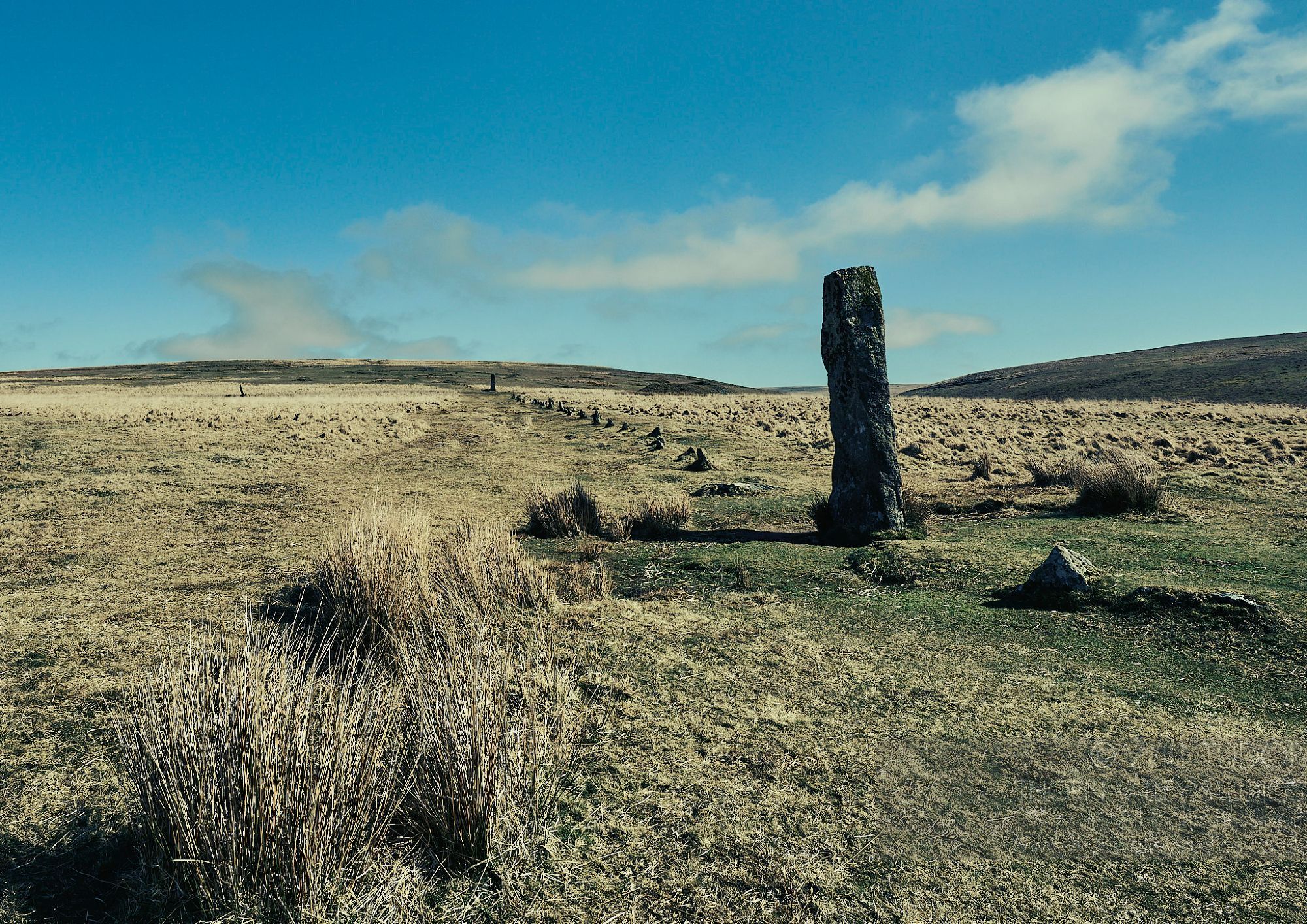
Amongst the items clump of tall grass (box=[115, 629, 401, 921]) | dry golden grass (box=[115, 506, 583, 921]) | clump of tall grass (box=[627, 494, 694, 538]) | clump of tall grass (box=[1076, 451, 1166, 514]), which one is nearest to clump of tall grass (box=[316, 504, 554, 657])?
dry golden grass (box=[115, 506, 583, 921])

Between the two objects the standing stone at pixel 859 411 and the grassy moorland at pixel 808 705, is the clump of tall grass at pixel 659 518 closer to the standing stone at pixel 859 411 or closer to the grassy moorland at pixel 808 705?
the grassy moorland at pixel 808 705

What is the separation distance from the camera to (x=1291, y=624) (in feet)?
20.2

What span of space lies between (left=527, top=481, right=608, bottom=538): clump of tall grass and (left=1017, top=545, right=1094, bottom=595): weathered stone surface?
5705mm

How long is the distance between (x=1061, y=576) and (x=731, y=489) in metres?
7.53

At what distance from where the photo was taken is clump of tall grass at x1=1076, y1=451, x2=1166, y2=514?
11.2m

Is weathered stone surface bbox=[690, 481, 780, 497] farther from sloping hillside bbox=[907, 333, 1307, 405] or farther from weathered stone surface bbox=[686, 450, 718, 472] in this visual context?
sloping hillside bbox=[907, 333, 1307, 405]

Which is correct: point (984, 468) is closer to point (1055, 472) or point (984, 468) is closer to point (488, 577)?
point (1055, 472)

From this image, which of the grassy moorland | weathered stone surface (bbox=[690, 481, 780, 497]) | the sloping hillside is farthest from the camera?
the sloping hillside

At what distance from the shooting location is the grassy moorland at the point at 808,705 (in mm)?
3301

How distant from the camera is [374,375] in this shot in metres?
93.3

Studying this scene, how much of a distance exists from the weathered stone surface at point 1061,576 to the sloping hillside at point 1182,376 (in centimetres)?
4797

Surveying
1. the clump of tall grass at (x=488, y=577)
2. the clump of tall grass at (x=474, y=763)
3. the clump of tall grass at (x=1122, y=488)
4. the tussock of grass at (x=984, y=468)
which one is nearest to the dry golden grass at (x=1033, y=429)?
the tussock of grass at (x=984, y=468)

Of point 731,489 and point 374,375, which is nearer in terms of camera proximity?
point 731,489

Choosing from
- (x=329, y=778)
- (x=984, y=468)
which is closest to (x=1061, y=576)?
(x=329, y=778)
